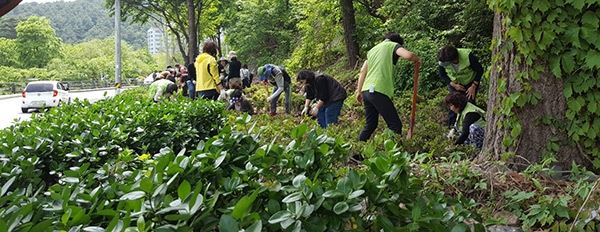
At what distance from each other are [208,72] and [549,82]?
18.6ft

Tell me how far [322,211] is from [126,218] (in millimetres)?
634

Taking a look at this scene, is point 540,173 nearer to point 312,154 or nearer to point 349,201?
point 312,154

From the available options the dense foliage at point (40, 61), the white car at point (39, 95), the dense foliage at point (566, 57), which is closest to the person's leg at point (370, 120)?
the dense foliage at point (566, 57)

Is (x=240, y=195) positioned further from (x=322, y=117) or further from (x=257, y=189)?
(x=322, y=117)

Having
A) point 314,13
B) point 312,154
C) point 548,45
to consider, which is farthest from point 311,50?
A: point 312,154

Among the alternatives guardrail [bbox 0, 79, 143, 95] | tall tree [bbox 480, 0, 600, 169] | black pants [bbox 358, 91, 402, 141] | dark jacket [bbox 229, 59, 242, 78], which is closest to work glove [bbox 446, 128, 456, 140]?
black pants [bbox 358, 91, 402, 141]

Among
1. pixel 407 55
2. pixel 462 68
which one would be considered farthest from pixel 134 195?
pixel 462 68

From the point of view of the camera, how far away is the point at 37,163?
10.6 feet

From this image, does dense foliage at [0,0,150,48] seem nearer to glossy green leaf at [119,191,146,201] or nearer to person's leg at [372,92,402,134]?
person's leg at [372,92,402,134]

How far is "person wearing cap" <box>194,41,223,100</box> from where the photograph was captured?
26.8 feet

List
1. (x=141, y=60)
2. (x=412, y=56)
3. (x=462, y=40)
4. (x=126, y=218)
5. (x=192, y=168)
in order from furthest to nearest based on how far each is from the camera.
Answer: (x=141, y=60) < (x=462, y=40) < (x=412, y=56) < (x=192, y=168) < (x=126, y=218)

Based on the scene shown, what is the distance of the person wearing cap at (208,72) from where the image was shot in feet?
26.8

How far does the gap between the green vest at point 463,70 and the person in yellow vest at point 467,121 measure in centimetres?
36

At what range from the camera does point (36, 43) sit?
5703cm
